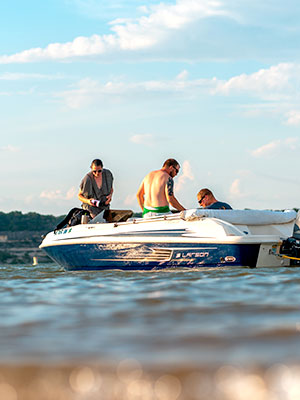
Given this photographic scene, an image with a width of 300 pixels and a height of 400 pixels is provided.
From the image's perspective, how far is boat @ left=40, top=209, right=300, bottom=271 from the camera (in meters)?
9.65

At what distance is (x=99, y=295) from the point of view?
6.24m

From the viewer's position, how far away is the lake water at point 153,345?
2.80 meters

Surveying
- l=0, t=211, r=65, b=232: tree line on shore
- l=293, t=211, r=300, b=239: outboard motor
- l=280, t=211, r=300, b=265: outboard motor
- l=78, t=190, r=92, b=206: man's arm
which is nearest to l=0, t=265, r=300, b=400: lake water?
l=280, t=211, r=300, b=265: outboard motor

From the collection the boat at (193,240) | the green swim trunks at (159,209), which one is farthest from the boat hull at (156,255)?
the green swim trunks at (159,209)

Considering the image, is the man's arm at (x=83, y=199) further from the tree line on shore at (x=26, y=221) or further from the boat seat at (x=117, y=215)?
the tree line on shore at (x=26, y=221)

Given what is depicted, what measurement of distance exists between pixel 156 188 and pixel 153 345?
753 centimetres

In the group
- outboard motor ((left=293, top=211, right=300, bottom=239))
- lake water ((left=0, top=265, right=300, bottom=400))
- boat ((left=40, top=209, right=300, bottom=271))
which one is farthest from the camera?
outboard motor ((left=293, top=211, right=300, bottom=239))

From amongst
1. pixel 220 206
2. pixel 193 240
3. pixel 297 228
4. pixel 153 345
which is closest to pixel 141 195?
pixel 220 206

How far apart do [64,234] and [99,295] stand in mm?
5961

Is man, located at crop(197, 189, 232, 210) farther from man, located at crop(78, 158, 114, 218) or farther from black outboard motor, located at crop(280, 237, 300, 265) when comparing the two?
man, located at crop(78, 158, 114, 218)

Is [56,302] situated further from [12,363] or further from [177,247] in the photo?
[177,247]

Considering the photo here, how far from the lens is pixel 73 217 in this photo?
1242 centimetres

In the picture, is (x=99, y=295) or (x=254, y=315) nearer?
(x=254, y=315)

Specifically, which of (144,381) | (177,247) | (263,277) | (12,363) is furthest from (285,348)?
(177,247)
